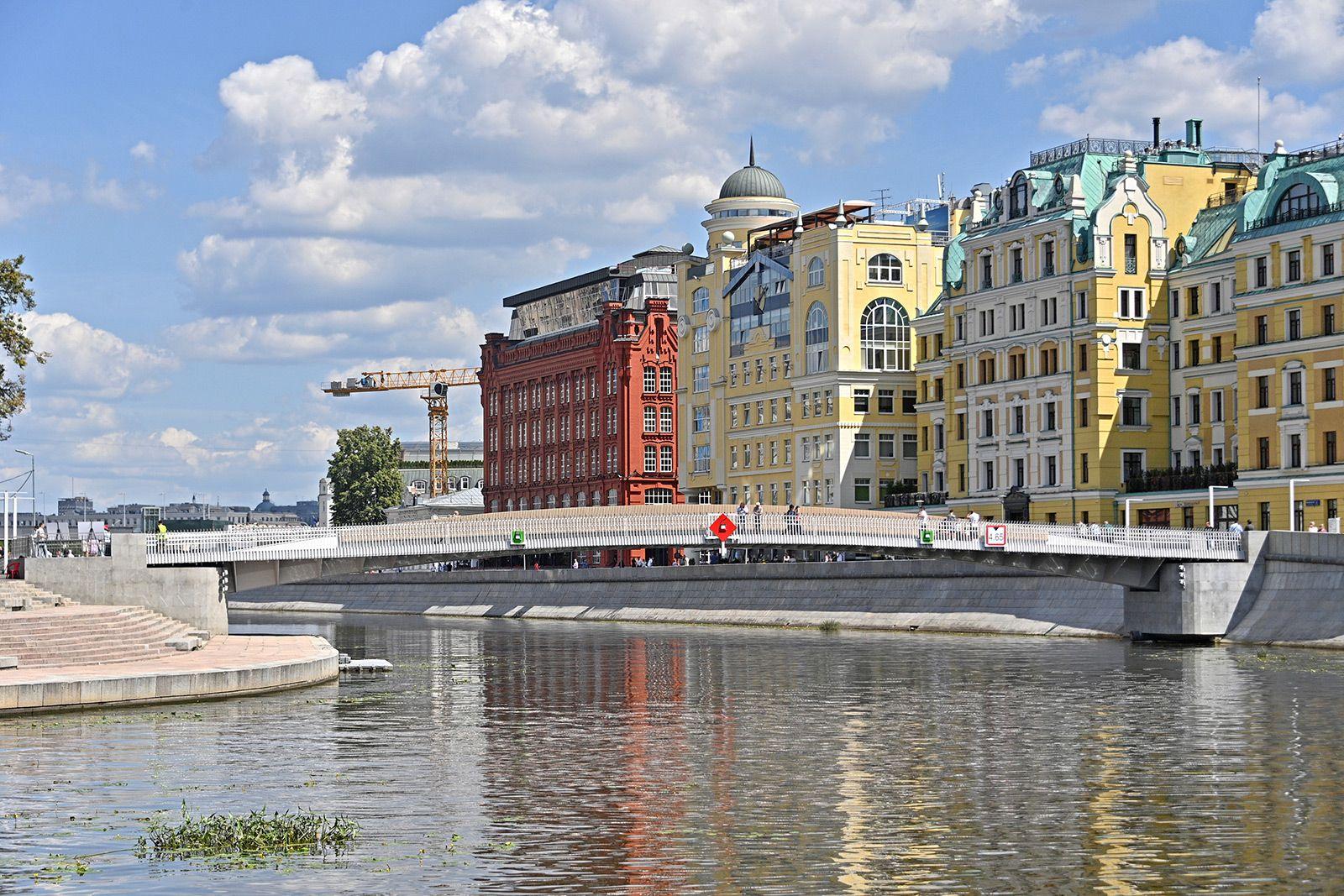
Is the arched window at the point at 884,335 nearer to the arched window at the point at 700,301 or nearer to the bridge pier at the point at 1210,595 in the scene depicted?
the arched window at the point at 700,301

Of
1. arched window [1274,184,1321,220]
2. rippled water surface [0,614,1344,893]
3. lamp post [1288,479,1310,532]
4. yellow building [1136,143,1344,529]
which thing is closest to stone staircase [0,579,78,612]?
rippled water surface [0,614,1344,893]

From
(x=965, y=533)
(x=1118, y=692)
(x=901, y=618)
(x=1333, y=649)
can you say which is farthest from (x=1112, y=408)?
(x=1118, y=692)

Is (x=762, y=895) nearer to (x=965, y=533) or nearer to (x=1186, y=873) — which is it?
(x=1186, y=873)

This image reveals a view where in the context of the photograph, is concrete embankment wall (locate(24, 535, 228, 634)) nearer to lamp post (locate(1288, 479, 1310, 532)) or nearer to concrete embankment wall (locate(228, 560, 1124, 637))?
concrete embankment wall (locate(228, 560, 1124, 637))

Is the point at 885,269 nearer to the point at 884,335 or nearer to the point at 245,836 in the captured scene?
the point at 884,335

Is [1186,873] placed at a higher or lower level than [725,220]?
lower

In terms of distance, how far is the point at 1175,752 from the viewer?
133ft

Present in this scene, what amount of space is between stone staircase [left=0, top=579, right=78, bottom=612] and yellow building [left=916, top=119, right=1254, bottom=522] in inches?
2080

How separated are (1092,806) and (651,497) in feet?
412

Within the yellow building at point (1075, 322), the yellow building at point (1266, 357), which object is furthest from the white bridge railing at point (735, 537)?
the yellow building at point (1075, 322)

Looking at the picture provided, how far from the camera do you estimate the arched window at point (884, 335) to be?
123 metres

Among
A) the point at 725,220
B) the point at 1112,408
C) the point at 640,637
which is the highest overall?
the point at 725,220

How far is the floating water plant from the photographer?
91.2 feet

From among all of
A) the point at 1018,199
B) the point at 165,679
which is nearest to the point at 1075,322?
the point at 1018,199
